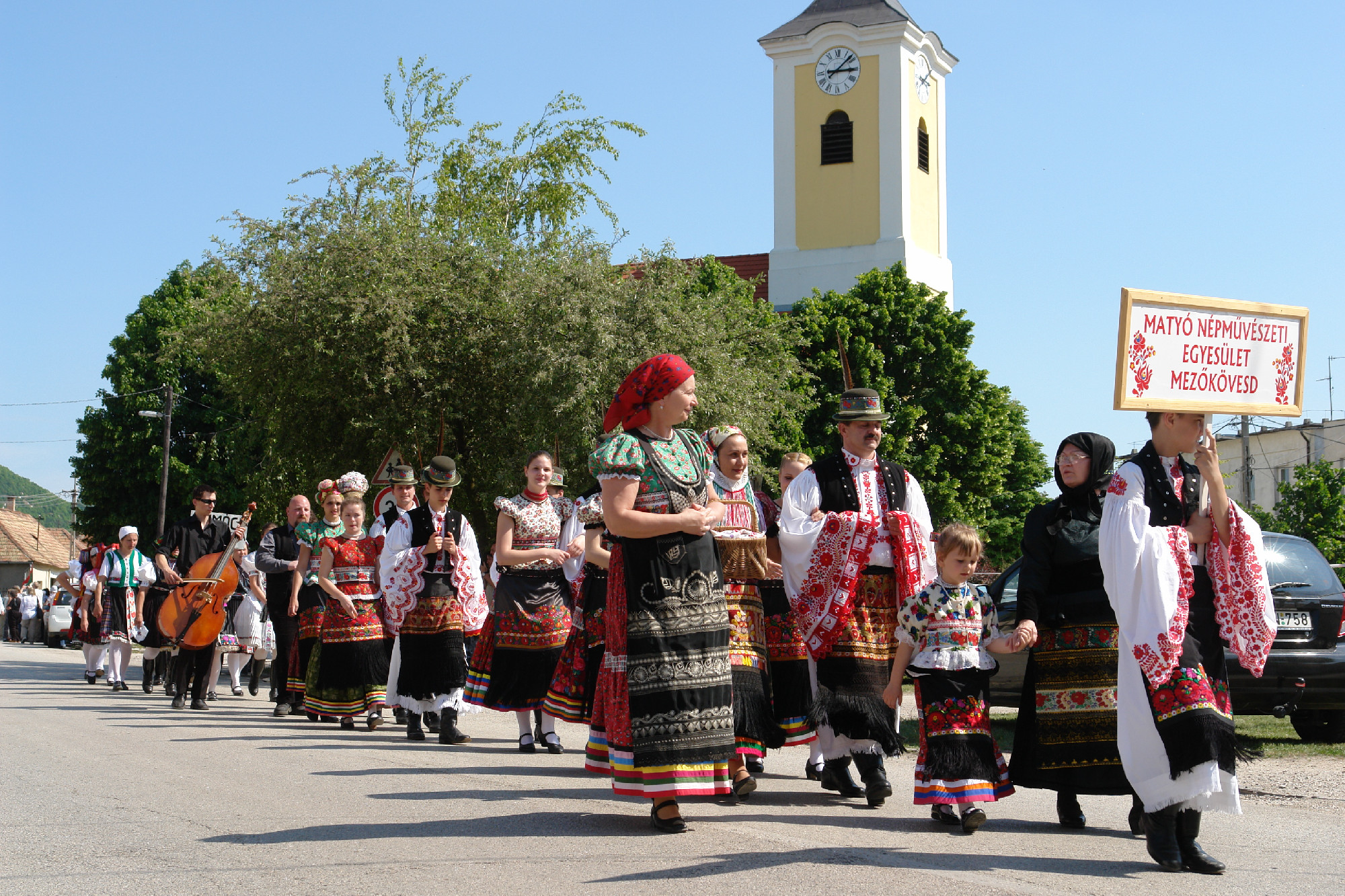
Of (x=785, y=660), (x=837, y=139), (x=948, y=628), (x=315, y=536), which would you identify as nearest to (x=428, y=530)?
(x=315, y=536)

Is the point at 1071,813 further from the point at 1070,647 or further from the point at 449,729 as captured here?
the point at 449,729

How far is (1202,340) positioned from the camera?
5965 mm

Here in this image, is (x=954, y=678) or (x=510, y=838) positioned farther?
(x=954, y=678)

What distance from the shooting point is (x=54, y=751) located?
993 cm

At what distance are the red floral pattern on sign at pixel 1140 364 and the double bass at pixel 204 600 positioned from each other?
34.8 ft

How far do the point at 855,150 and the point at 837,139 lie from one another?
2.96ft

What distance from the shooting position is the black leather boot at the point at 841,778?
295 inches

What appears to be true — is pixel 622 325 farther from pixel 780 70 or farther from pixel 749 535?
pixel 780 70

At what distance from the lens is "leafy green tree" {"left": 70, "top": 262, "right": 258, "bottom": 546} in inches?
1953

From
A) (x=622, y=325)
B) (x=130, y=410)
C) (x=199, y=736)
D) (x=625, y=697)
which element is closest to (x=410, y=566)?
(x=199, y=736)

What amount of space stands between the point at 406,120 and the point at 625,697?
2468 cm

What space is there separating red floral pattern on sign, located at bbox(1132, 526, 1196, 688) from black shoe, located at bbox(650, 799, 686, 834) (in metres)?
2.13

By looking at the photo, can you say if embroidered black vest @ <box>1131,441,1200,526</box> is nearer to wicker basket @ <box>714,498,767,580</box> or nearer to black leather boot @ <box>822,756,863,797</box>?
wicker basket @ <box>714,498,767,580</box>

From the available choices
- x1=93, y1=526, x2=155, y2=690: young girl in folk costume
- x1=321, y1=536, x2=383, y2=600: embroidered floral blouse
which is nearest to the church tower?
x1=93, y1=526, x2=155, y2=690: young girl in folk costume
